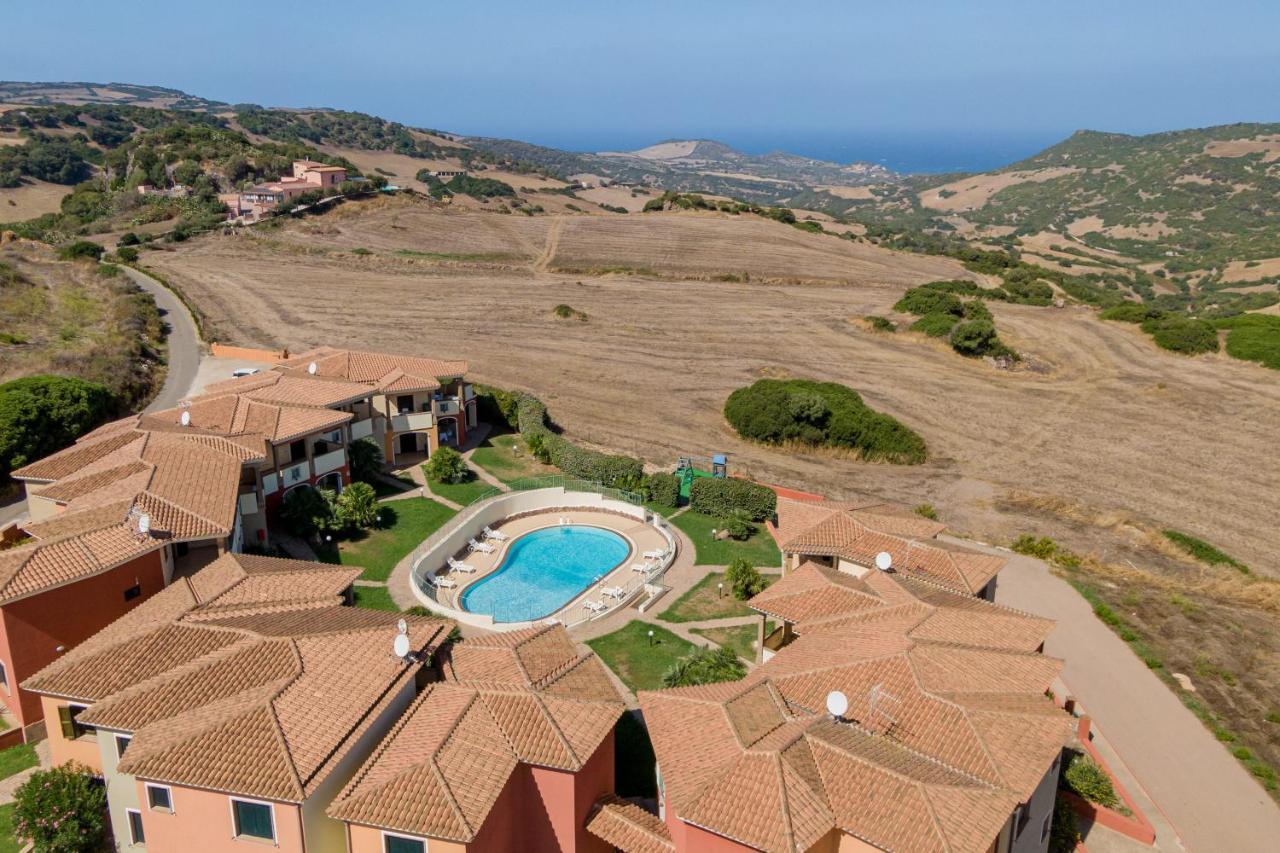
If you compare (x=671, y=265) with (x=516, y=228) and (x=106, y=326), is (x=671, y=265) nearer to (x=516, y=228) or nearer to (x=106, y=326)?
(x=516, y=228)

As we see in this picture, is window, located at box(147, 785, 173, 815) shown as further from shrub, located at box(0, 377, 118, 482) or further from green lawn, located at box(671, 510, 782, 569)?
shrub, located at box(0, 377, 118, 482)

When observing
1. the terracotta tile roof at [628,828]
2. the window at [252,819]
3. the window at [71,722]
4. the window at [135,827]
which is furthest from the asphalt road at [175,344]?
the terracotta tile roof at [628,828]

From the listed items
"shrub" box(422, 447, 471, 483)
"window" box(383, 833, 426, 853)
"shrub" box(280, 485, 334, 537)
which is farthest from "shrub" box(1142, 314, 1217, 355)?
"window" box(383, 833, 426, 853)

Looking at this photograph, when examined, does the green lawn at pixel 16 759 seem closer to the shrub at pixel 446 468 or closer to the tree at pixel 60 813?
the tree at pixel 60 813

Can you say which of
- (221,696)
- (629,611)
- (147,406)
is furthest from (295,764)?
(147,406)

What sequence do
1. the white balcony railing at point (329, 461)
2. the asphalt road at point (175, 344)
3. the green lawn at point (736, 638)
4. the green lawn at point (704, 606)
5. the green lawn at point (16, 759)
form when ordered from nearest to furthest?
the green lawn at point (16, 759) < the green lawn at point (736, 638) < the green lawn at point (704, 606) < the white balcony railing at point (329, 461) < the asphalt road at point (175, 344)

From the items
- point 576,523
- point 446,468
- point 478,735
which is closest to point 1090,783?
point 478,735
